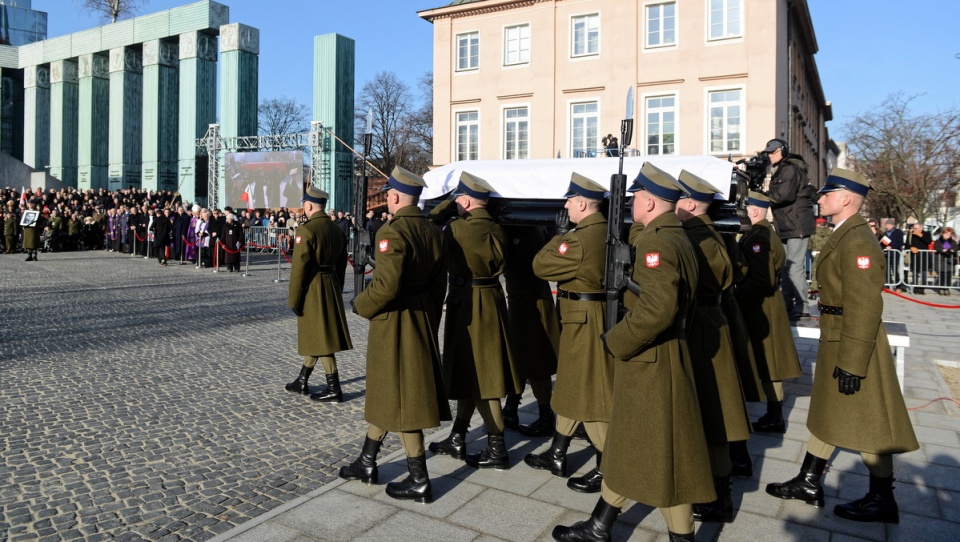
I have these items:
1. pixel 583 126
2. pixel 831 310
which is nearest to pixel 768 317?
pixel 831 310

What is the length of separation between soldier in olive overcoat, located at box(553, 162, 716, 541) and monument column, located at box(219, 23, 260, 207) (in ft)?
113

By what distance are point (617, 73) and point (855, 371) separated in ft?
81.0

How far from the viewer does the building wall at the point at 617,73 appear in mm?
24906

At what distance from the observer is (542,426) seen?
577cm

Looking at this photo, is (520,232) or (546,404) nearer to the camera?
(546,404)

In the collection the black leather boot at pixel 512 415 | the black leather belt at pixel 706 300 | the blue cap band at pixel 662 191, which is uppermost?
the blue cap band at pixel 662 191

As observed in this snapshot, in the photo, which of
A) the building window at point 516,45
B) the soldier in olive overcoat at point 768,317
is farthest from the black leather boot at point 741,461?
the building window at point 516,45

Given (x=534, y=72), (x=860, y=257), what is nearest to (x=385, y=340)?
(x=860, y=257)

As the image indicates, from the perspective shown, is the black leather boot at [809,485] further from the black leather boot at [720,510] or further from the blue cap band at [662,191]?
Result: the blue cap band at [662,191]

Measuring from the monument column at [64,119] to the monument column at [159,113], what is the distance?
8249mm

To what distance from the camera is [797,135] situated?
109 feet

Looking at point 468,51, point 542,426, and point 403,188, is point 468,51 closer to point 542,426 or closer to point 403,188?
point 542,426

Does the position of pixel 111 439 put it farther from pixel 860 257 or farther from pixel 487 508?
pixel 860 257

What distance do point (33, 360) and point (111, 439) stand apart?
11.3ft
